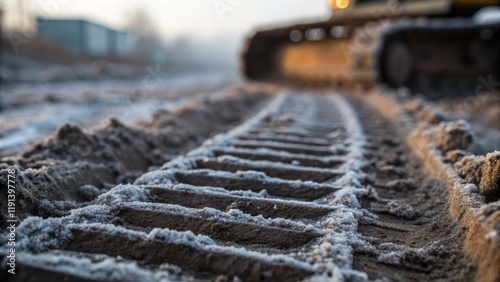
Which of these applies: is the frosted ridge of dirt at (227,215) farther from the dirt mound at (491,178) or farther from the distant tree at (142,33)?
the distant tree at (142,33)

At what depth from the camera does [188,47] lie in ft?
195

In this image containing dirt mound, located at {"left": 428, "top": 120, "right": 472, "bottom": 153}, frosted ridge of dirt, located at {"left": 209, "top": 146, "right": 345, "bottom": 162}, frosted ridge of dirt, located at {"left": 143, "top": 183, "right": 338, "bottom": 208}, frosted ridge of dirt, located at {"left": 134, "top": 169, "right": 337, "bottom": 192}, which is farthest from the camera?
frosted ridge of dirt, located at {"left": 209, "top": 146, "right": 345, "bottom": 162}

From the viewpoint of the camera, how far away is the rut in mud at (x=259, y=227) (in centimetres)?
A: 166

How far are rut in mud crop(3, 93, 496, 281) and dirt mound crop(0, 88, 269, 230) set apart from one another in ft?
1.04

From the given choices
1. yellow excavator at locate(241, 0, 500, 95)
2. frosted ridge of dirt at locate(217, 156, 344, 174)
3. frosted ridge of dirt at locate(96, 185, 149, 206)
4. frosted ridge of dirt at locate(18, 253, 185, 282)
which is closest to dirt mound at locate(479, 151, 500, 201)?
frosted ridge of dirt at locate(217, 156, 344, 174)

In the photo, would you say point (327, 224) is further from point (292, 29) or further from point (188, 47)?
point (188, 47)

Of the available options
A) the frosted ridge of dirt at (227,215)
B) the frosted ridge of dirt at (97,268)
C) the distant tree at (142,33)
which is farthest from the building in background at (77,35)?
the frosted ridge of dirt at (97,268)

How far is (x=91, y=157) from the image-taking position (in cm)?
311

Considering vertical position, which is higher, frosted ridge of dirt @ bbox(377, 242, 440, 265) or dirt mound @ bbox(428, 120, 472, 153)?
dirt mound @ bbox(428, 120, 472, 153)

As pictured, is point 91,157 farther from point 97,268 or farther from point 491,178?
point 491,178

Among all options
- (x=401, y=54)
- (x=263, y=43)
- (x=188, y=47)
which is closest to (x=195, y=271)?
(x=401, y=54)

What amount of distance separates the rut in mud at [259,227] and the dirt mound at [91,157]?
1.04 ft

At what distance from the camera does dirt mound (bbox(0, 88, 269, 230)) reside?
2.43 m

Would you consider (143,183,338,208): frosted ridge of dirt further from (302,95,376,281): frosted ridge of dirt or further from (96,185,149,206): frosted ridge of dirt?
(302,95,376,281): frosted ridge of dirt
